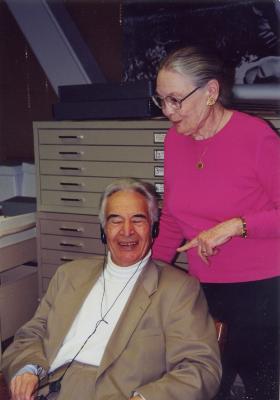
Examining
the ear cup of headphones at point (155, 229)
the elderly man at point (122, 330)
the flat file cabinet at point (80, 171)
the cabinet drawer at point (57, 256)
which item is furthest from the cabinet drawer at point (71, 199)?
the ear cup of headphones at point (155, 229)

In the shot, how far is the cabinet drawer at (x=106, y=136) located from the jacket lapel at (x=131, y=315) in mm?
827

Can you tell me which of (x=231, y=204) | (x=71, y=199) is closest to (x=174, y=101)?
(x=231, y=204)

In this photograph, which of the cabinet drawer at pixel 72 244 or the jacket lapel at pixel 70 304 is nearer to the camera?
the jacket lapel at pixel 70 304

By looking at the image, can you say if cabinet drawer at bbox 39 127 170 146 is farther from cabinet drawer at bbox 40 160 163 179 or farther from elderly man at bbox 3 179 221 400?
elderly man at bbox 3 179 221 400

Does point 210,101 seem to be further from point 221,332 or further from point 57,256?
point 57,256

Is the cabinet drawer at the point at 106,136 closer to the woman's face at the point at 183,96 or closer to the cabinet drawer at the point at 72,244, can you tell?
the cabinet drawer at the point at 72,244

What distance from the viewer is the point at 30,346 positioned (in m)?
1.71

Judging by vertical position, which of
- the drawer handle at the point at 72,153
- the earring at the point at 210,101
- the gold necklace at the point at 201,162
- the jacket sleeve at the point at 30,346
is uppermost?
the earring at the point at 210,101

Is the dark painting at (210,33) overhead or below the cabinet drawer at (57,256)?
overhead

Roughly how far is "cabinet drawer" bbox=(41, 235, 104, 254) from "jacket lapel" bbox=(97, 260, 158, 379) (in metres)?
0.91

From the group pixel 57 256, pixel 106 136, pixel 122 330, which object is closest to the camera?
pixel 122 330

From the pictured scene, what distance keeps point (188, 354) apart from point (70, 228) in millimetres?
1285

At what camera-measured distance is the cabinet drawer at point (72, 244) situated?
2.58 metres

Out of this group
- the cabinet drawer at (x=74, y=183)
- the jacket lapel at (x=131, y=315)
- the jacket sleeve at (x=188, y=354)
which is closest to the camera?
the jacket sleeve at (x=188, y=354)
